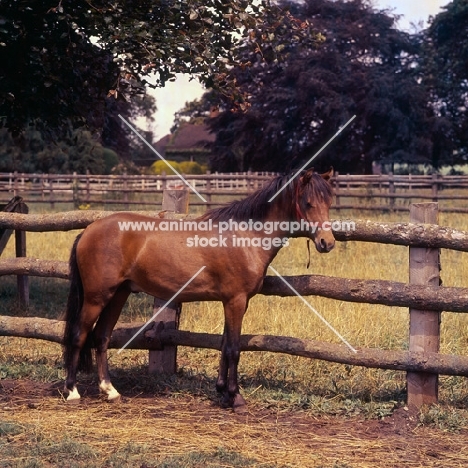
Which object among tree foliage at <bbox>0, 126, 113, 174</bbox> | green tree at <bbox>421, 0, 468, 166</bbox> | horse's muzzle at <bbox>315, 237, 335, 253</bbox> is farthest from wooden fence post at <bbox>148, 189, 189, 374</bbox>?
tree foliage at <bbox>0, 126, 113, 174</bbox>

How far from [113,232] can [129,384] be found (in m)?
1.43

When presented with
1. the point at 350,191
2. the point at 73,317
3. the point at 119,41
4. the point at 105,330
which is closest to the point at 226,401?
the point at 105,330

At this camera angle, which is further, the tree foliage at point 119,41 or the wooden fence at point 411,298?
the tree foliage at point 119,41

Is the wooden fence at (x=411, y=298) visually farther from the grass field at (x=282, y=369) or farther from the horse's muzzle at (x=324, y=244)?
the horse's muzzle at (x=324, y=244)

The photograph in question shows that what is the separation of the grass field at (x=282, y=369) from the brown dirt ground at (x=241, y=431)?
4.3 inches

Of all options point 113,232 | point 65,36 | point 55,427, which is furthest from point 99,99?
point 55,427

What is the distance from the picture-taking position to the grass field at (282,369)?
17.6 ft

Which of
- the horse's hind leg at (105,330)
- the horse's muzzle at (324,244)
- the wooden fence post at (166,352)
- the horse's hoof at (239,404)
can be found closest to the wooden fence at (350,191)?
the wooden fence post at (166,352)

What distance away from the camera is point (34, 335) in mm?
6672

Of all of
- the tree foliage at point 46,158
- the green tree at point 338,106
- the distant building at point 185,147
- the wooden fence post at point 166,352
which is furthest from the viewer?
the distant building at point 185,147

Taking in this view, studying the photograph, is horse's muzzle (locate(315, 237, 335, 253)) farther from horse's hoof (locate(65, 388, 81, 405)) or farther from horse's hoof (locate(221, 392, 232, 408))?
horse's hoof (locate(65, 388, 81, 405))

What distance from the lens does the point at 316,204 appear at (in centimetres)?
536

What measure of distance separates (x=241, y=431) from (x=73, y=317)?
178 centimetres

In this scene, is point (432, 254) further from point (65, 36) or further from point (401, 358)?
point (65, 36)
